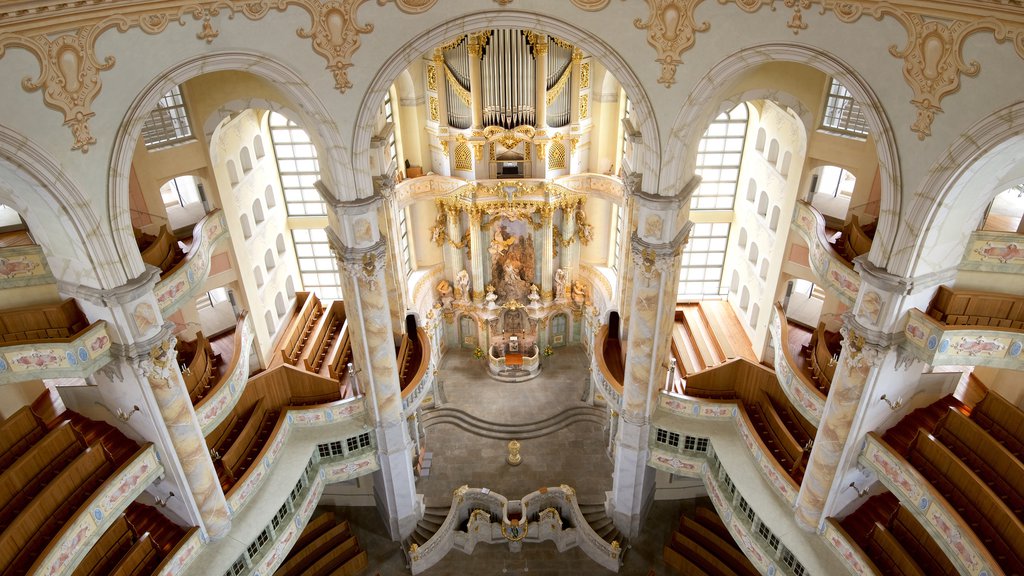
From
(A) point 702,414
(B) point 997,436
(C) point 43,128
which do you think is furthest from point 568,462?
(C) point 43,128

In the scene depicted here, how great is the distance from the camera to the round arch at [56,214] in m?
13.6

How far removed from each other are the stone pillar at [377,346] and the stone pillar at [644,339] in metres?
7.63

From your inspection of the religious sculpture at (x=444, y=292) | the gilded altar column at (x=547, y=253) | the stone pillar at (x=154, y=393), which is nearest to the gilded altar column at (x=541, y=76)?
the gilded altar column at (x=547, y=253)

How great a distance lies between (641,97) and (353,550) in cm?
1905

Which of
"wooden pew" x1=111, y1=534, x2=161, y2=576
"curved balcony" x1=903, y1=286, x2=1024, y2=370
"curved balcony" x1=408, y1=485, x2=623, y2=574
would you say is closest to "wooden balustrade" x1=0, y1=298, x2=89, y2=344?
"wooden pew" x1=111, y1=534, x2=161, y2=576

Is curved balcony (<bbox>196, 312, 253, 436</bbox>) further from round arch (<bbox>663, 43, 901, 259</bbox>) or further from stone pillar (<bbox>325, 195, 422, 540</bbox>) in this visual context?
round arch (<bbox>663, 43, 901, 259</bbox>)

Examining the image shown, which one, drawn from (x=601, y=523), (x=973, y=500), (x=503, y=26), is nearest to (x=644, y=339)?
(x=601, y=523)

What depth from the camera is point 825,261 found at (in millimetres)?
18188

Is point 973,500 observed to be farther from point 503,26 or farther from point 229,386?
point 229,386

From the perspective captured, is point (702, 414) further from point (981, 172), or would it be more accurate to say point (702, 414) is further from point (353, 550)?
point (353, 550)

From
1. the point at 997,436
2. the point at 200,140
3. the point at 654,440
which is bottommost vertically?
the point at 654,440

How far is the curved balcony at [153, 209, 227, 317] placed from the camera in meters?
17.9

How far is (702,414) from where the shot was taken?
903 inches

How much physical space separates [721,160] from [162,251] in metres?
19.0
